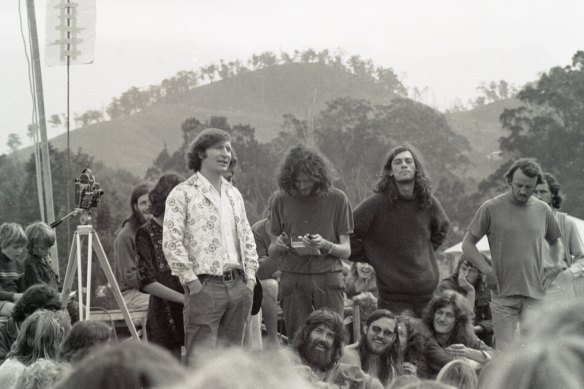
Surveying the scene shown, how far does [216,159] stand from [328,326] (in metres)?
1.11

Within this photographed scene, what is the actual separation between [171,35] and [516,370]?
30.7 metres

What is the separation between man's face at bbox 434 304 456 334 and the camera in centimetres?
577

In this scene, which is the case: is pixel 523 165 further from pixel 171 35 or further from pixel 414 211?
pixel 171 35

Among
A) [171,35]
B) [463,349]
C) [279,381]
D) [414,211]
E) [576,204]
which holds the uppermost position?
[171,35]

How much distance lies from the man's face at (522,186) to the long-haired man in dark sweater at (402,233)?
538 mm

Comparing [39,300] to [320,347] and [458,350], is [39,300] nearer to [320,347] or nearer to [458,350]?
[320,347]

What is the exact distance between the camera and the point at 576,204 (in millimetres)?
24797

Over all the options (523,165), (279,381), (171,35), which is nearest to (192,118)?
(171,35)

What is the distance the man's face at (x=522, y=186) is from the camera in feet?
20.6

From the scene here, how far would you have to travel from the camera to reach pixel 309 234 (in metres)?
5.79

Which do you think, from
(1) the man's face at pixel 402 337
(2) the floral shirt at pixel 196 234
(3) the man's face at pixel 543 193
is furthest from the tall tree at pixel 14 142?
(1) the man's face at pixel 402 337

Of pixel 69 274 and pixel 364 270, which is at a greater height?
pixel 69 274

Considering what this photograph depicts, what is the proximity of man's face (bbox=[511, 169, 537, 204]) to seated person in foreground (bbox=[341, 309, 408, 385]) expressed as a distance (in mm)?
1427

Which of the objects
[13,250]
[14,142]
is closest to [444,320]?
[13,250]
